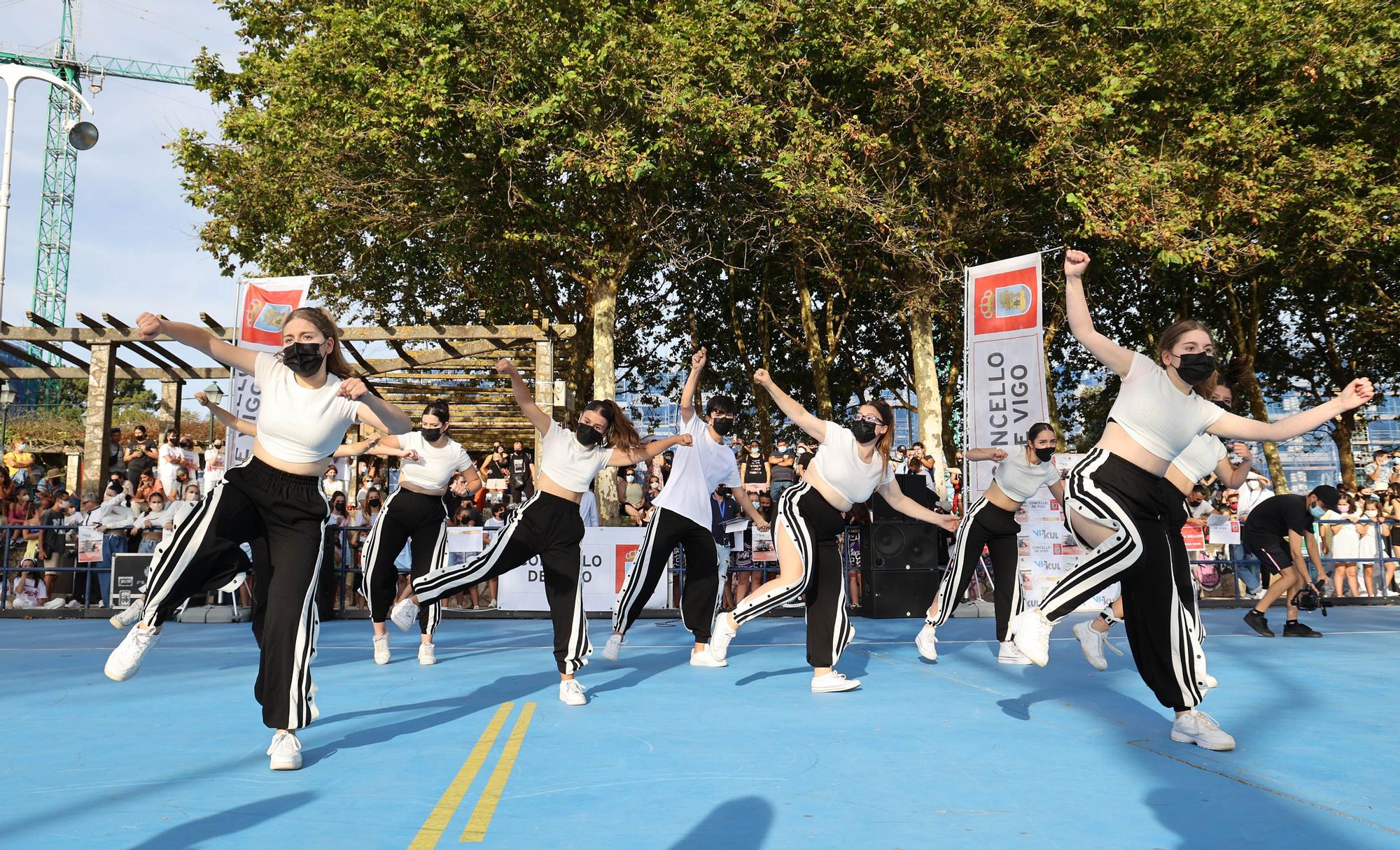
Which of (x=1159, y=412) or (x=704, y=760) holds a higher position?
(x=1159, y=412)

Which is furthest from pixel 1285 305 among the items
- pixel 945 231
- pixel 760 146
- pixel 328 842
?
pixel 328 842

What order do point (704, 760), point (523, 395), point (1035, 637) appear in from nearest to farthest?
point (704, 760) < point (1035, 637) < point (523, 395)

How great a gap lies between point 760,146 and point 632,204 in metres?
3.03

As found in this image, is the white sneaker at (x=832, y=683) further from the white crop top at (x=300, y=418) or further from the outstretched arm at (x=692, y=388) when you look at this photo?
the white crop top at (x=300, y=418)

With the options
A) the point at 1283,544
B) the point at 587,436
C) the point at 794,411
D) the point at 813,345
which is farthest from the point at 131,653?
the point at 813,345

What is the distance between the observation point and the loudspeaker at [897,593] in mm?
11859

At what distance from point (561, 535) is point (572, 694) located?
3.21 ft

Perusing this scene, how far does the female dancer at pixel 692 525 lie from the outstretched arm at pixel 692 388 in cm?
1

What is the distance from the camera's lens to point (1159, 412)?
4.76 m

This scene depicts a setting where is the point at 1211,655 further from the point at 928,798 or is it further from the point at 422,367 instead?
the point at 422,367

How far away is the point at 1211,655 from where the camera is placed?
27.4 ft

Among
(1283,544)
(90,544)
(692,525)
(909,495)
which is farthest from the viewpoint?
(90,544)

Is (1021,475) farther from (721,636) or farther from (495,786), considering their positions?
(495,786)

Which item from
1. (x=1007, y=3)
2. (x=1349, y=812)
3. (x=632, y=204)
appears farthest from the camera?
(x=632, y=204)
